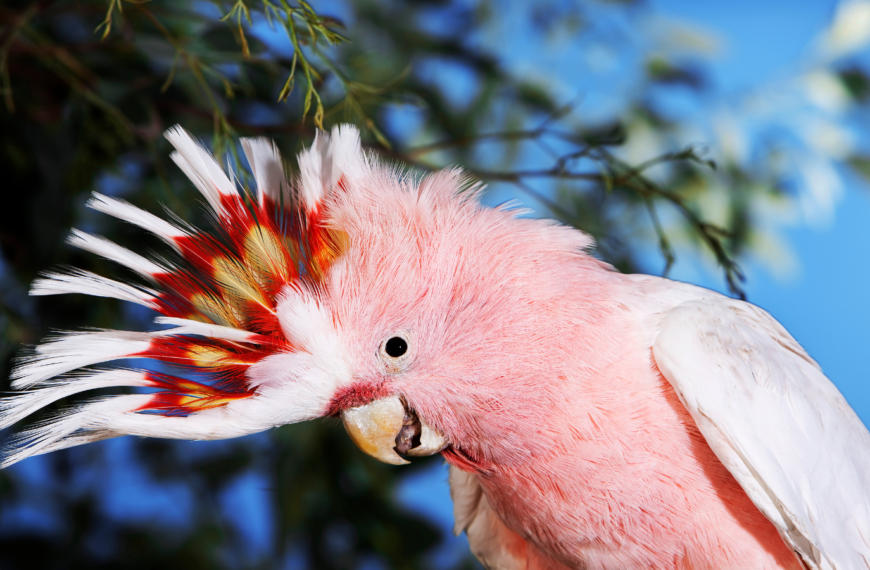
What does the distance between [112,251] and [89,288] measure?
0.04 metres

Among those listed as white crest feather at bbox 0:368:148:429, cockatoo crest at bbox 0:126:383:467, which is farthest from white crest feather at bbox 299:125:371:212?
white crest feather at bbox 0:368:148:429

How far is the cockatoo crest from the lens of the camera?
1.94ft

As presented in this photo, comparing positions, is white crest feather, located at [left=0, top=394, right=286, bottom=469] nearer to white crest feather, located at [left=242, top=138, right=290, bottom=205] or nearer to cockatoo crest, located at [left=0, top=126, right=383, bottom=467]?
cockatoo crest, located at [left=0, top=126, right=383, bottom=467]

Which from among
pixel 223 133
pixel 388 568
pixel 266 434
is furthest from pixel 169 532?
pixel 223 133

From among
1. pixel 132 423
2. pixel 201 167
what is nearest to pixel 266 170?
pixel 201 167

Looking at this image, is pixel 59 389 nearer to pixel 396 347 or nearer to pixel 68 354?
pixel 68 354

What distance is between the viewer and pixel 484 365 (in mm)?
652

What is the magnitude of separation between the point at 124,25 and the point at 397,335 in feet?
1.91

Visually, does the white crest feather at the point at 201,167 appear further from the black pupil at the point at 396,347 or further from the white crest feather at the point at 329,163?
the black pupil at the point at 396,347

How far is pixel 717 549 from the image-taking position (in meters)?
0.66

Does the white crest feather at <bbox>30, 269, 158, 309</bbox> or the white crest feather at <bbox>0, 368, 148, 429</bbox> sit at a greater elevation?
the white crest feather at <bbox>30, 269, 158, 309</bbox>

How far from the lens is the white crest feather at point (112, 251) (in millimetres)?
604

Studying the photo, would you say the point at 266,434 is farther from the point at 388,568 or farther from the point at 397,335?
the point at 397,335

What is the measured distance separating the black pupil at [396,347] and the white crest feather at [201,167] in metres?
0.22
